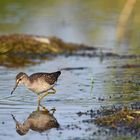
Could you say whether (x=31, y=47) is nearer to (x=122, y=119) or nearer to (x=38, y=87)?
(x=38, y=87)

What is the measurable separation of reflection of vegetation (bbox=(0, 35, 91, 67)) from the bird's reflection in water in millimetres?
6720

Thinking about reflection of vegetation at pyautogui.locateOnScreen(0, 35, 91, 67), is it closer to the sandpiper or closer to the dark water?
the dark water

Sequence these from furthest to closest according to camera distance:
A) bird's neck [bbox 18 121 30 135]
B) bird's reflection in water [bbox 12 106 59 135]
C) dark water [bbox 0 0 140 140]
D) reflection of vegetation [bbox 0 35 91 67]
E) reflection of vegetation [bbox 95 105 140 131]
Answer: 1. reflection of vegetation [bbox 0 35 91 67]
2. dark water [bbox 0 0 140 140]
3. bird's reflection in water [bbox 12 106 59 135]
4. bird's neck [bbox 18 121 30 135]
5. reflection of vegetation [bbox 95 105 140 131]

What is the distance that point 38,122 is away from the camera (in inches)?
384

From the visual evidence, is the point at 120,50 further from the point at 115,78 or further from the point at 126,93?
the point at 126,93

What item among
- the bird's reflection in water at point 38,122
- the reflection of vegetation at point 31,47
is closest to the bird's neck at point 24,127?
the bird's reflection in water at point 38,122

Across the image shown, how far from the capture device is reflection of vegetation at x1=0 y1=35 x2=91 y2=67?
678 inches

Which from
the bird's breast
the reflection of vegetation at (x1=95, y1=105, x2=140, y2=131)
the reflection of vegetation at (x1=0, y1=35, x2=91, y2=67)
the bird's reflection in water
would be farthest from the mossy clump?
the reflection of vegetation at (x1=0, y1=35, x2=91, y2=67)

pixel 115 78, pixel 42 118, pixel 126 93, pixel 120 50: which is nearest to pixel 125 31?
pixel 120 50

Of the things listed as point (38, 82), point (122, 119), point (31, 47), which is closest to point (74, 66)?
point (31, 47)

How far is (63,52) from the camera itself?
1755 cm

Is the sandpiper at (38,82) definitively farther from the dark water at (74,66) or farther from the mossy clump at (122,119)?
the mossy clump at (122,119)

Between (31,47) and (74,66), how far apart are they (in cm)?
254

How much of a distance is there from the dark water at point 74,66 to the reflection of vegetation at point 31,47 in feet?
2.22
